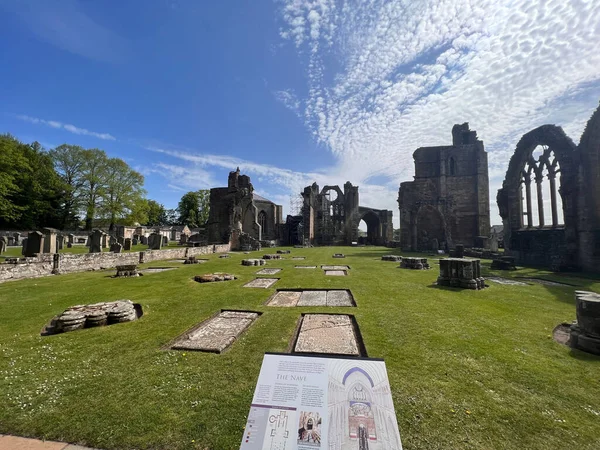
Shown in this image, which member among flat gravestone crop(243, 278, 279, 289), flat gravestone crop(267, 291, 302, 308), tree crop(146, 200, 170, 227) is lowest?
flat gravestone crop(267, 291, 302, 308)

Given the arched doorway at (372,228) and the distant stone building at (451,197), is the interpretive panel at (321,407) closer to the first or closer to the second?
the distant stone building at (451,197)

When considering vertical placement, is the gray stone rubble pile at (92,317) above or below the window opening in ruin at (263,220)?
below

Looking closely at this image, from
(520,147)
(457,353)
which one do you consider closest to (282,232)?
(520,147)

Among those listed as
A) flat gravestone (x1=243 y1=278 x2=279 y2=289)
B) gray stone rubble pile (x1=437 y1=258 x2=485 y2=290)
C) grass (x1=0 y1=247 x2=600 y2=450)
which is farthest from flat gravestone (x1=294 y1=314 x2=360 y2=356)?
gray stone rubble pile (x1=437 y1=258 x2=485 y2=290)

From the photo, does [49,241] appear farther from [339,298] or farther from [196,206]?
[196,206]

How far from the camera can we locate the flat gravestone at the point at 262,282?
8577mm

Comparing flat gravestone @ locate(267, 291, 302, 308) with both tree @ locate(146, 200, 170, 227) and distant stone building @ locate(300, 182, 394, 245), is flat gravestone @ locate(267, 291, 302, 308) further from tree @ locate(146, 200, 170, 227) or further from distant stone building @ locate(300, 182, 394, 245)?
tree @ locate(146, 200, 170, 227)

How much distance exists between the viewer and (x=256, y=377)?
123 inches

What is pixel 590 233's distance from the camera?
1212 cm

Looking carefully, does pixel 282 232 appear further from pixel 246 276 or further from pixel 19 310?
pixel 19 310

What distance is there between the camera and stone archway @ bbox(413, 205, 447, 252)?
25.5 meters

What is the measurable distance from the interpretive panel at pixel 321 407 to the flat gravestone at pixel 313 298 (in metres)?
4.28

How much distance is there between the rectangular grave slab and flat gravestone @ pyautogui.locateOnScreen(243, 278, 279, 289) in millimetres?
2833

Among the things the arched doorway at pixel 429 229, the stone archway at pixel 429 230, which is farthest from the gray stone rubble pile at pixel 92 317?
the arched doorway at pixel 429 229
